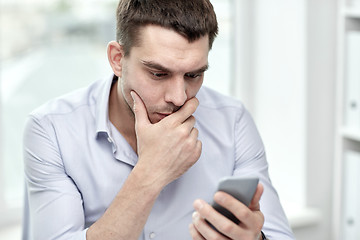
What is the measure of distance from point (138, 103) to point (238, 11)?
1.26 m

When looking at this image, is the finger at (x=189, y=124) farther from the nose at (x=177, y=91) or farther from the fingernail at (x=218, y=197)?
the fingernail at (x=218, y=197)

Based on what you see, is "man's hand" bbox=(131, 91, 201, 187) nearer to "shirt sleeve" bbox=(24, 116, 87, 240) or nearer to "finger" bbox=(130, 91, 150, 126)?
"finger" bbox=(130, 91, 150, 126)

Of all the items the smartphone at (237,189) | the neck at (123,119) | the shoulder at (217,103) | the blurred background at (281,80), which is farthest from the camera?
the blurred background at (281,80)

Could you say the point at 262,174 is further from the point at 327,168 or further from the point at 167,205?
the point at 327,168

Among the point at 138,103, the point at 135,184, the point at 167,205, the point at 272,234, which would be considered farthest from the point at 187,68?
the point at 272,234

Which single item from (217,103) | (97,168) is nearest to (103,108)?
(97,168)

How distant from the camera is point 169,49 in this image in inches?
56.9

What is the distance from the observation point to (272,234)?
1623 mm

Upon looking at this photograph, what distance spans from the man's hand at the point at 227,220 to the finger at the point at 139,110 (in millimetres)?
320

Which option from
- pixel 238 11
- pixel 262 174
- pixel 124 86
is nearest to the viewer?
pixel 124 86

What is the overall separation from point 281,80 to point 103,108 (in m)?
1.10

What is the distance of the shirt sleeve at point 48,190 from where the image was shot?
151 cm

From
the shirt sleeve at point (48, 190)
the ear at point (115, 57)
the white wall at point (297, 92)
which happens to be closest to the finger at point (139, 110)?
the ear at point (115, 57)

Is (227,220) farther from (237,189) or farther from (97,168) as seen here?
(97,168)
